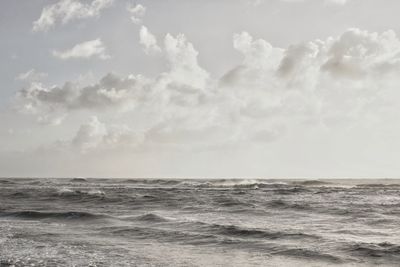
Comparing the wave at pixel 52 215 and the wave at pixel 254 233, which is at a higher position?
the wave at pixel 254 233

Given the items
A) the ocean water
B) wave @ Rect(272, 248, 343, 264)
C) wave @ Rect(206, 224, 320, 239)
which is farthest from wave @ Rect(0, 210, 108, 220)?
wave @ Rect(272, 248, 343, 264)

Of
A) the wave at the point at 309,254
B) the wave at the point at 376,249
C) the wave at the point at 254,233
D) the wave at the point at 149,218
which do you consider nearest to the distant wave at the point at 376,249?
the wave at the point at 376,249

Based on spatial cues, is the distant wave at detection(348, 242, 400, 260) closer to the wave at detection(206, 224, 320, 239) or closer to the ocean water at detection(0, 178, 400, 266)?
the ocean water at detection(0, 178, 400, 266)

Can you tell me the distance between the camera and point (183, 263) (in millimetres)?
12484

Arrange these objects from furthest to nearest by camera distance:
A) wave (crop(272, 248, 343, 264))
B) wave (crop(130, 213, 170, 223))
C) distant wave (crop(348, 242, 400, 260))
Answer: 1. wave (crop(130, 213, 170, 223))
2. distant wave (crop(348, 242, 400, 260))
3. wave (crop(272, 248, 343, 264))

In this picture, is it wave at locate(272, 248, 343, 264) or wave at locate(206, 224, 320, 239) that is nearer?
wave at locate(272, 248, 343, 264)

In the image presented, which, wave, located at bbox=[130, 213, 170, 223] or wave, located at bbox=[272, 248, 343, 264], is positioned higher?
wave, located at bbox=[130, 213, 170, 223]

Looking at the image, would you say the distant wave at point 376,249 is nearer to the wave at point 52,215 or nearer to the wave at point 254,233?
the wave at point 254,233

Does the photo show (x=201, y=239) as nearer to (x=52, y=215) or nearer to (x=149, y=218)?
(x=149, y=218)

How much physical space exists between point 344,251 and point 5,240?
36.8 feet

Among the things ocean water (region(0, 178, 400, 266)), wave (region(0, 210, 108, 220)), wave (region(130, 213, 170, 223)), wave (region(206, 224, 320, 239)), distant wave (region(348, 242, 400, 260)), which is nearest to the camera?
ocean water (region(0, 178, 400, 266))

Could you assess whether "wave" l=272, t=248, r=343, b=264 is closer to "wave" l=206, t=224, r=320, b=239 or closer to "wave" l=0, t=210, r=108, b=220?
"wave" l=206, t=224, r=320, b=239

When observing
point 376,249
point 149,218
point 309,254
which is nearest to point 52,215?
point 149,218

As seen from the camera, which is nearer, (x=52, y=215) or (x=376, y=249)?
(x=376, y=249)
